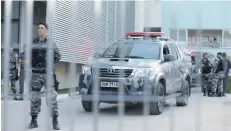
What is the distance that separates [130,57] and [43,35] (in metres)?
0.41

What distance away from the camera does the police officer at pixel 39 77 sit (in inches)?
92.4

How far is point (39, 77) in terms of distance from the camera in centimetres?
239

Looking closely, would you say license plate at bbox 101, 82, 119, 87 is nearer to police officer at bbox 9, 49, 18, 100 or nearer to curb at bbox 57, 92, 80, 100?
curb at bbox 57, 92, 80, 100

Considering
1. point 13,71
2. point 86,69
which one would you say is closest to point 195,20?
point 86,69

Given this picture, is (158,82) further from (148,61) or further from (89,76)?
(89,76)

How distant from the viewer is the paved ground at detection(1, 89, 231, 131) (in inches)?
90.6

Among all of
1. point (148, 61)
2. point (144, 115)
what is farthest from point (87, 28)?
point (144, 115)

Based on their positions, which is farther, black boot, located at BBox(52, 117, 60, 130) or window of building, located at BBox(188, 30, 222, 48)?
black boot, located at BBox(52, 117, 60, 130)

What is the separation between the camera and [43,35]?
7.65ft

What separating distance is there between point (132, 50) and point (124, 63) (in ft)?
0.24

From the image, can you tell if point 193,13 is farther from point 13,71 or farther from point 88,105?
point 13,71

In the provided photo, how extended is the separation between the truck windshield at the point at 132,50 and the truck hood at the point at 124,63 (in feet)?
0.06

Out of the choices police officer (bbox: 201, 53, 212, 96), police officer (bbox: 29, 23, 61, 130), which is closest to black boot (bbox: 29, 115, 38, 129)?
police officer (bbox: 29, 23, 61, 130)

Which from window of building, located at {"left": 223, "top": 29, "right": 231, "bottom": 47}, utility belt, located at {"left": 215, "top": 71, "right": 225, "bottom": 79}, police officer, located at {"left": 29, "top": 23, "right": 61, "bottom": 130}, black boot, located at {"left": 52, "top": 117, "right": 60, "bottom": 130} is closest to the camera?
window of building, located at {"left": 223, "top": 29, "right": 231, "bottom": 47}
